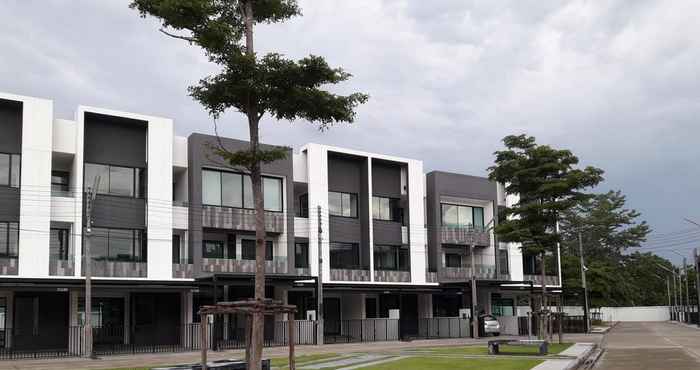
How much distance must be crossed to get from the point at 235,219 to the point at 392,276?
39.0 ft

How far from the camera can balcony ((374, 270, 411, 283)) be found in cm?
4800

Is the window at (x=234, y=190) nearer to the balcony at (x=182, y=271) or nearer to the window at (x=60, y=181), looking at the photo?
the balcony at (x=182, y=271)

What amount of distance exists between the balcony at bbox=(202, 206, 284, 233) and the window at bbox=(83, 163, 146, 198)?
3.63 m

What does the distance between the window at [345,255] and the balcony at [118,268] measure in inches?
494

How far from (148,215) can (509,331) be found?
28.1 m

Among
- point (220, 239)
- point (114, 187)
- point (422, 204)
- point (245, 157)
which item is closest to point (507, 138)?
point (422, 204)

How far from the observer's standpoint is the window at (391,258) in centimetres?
4925

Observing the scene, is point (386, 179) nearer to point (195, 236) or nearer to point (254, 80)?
point (195, 236)

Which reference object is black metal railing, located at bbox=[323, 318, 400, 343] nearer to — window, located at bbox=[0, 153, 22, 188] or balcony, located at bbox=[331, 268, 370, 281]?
balcony, located at bbox=[331, 268, 370, 281]

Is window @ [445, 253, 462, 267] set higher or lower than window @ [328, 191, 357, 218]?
lower

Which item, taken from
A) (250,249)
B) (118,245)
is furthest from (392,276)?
(118,245)

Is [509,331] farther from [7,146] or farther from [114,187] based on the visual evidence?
[7,146]

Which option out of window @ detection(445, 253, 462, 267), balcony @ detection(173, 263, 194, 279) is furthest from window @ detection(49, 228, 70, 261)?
window @ detection(445, 253, 462, 267)

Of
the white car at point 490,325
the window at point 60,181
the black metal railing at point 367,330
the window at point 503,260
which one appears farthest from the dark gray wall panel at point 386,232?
the window at point 60,181
